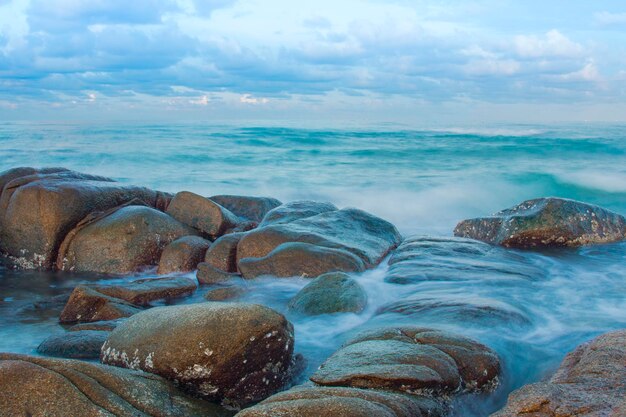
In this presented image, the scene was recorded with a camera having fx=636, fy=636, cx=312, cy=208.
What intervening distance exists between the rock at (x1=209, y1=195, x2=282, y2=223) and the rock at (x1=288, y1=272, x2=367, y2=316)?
3896 millimetres

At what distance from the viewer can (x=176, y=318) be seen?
4352 mm

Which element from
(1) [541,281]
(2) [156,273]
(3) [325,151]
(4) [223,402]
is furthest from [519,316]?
(3) [325,151]

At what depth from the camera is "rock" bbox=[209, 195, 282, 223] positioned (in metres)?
10.1

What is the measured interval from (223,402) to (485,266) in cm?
421

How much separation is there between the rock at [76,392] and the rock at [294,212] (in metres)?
5.11

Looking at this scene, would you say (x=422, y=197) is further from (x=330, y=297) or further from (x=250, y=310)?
(x=250, y=310)

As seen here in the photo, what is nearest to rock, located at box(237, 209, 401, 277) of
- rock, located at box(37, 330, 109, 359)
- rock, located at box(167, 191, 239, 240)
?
rock, located at box(167, 191, 239, 240)

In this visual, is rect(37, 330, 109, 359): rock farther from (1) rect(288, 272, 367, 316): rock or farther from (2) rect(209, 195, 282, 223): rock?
(2) rect(209, 195, 282, 223): rock

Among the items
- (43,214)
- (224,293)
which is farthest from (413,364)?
(43,214)

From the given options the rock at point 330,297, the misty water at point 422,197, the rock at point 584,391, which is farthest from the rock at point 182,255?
the rock at point 584,391

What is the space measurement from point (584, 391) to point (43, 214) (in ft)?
22.8

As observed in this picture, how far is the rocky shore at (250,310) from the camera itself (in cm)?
331

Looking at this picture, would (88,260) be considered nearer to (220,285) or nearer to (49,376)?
(220,285)

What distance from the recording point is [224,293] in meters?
6.60
